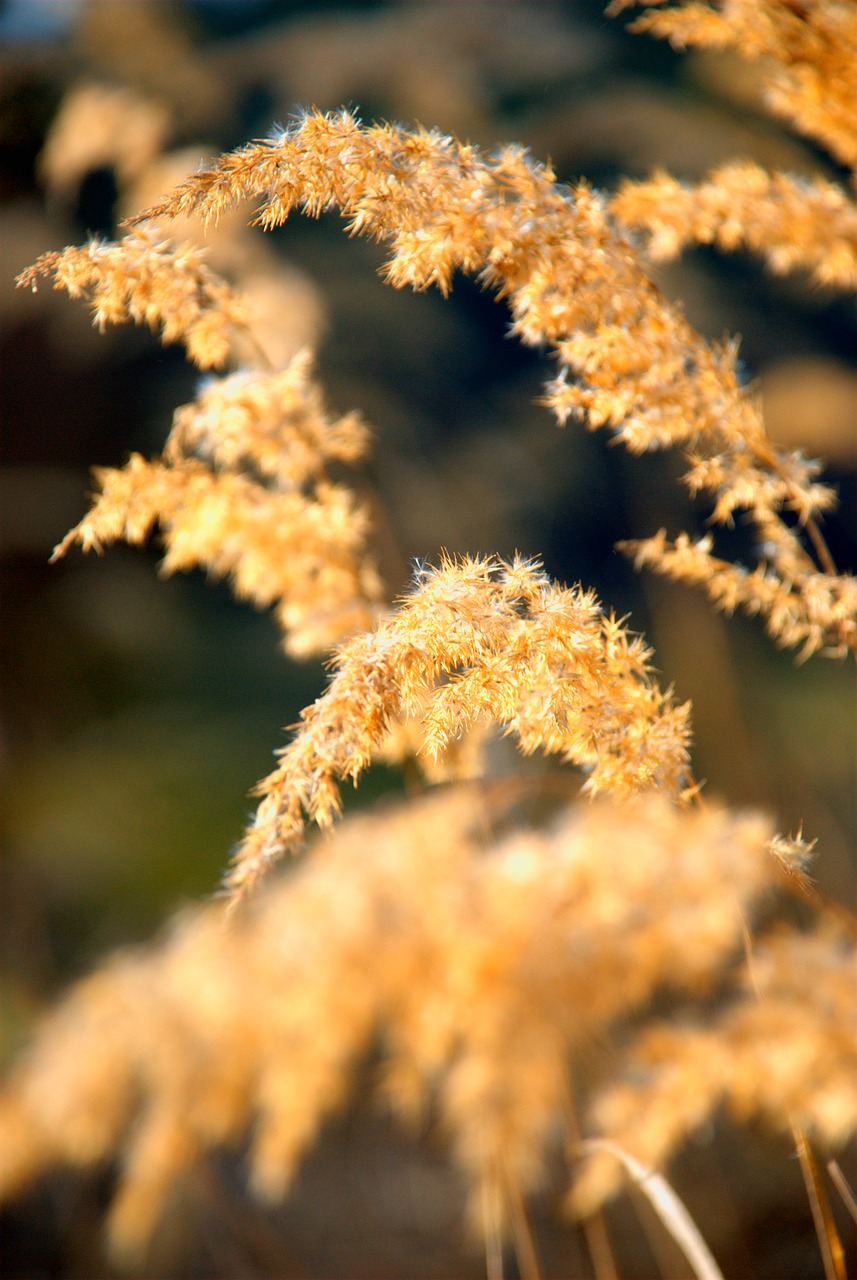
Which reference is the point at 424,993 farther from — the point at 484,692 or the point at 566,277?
the point at 566,277

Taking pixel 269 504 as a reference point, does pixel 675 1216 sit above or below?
below

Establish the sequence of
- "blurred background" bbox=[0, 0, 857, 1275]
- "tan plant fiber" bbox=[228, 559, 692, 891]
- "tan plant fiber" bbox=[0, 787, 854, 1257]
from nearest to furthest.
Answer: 1. "tan plant fiber" bbox=[228, 559, 692, 891]
2. "tan plant fiber" bbox=[0, 787, 854, 1257]
3. "blurred background" bbox=[0, 0, 857, 1275]

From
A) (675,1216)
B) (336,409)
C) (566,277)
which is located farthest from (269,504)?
(336,409)

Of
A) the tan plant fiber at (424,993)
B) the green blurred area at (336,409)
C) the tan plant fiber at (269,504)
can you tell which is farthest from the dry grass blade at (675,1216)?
the green blurred area at (336,409)

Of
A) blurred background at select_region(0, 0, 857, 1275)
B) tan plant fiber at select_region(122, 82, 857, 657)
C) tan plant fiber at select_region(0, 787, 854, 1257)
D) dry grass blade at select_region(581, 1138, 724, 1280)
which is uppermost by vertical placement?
blurred background at select_region(0, 0, 857, 1275)

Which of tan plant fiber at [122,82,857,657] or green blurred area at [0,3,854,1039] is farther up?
green blurred area at [0,3,854,1039]

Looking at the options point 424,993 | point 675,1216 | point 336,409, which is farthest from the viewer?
point 336,409

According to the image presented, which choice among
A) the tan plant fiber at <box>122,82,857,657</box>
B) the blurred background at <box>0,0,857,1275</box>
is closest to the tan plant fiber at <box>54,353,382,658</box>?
the tan plant fiber at <box>122,82,857,657</box>

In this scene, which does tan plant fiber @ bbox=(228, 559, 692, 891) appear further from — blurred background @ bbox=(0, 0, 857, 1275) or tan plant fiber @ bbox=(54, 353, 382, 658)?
blurred background @ bbox=(0, 0, 857, 1275)
